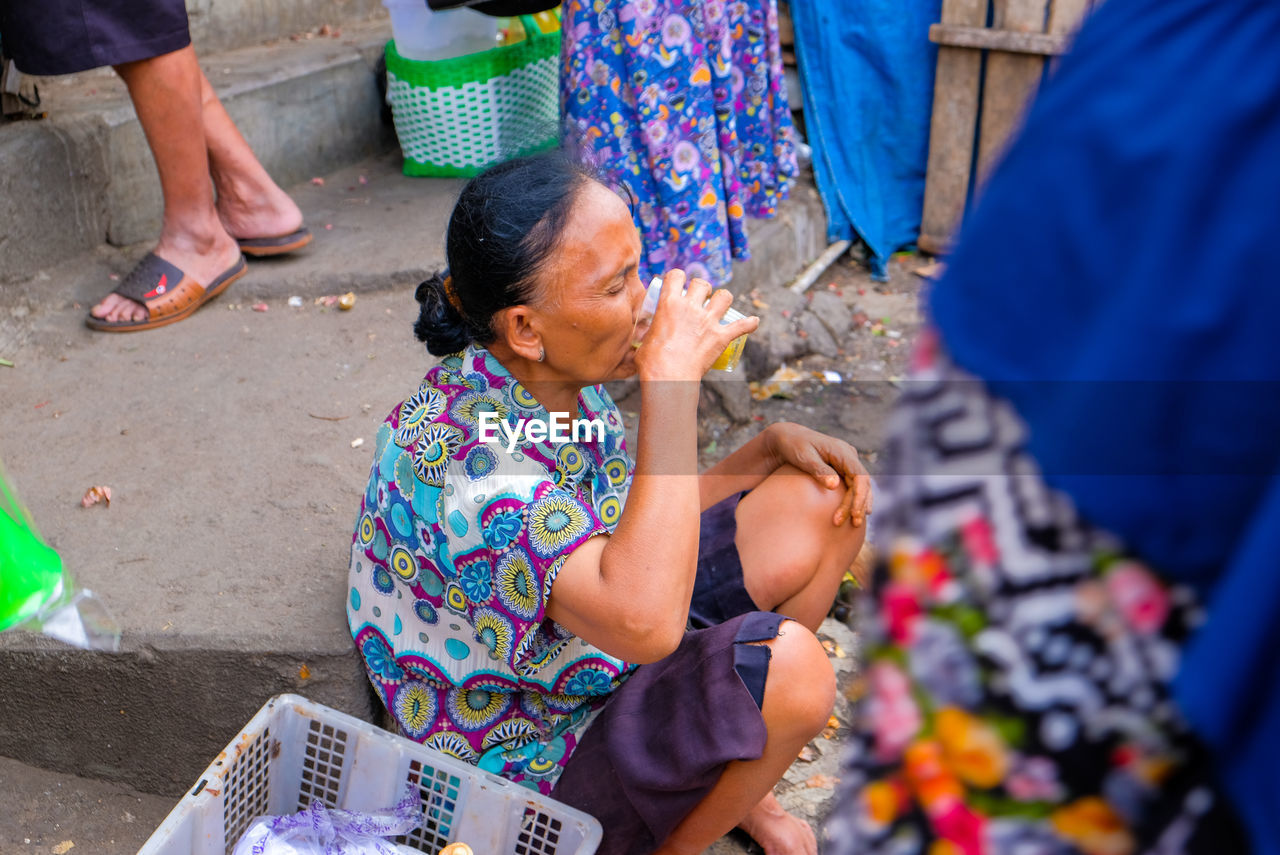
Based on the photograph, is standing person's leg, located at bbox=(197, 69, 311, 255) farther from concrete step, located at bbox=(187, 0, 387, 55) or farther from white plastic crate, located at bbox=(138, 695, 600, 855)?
white plastic crate, located at bbox=(138, 695, 600, 855)

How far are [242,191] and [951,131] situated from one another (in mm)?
2761

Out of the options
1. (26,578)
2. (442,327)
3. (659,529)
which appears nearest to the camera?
(26,578)

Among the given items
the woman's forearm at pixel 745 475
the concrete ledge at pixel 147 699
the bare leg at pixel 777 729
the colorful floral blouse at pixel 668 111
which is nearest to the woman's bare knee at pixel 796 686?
the bare leg at pixel 777 729

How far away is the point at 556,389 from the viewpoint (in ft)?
5.68

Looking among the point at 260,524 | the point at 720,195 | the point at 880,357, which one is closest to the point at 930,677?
the point at 260,524

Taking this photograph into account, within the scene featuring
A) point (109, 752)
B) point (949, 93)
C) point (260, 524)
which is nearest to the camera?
point (109, 752)

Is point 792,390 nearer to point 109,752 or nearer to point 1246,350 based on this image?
point 109,752

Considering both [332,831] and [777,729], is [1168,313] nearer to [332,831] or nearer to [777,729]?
[777,729]

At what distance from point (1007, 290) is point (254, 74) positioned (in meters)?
3.62

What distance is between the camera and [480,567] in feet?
5.06

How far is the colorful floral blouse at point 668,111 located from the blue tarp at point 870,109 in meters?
0.73

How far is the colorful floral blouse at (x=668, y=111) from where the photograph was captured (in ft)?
10.4

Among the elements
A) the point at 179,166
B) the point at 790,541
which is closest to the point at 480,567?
the point at 790,541

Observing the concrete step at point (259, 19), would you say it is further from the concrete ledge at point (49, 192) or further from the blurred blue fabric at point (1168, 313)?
the blurred blue fabric at point (1168, 313)
